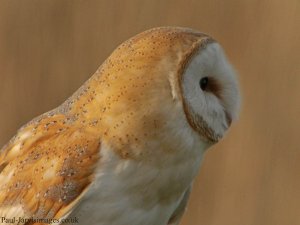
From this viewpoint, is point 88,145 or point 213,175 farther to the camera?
point 213,175

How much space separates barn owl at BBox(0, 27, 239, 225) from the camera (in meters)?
1.58

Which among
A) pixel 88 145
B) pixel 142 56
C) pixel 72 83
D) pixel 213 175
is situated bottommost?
pixel 213 175

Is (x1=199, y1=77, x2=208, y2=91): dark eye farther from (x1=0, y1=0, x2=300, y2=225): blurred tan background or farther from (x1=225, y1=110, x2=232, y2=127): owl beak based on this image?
(x1=0, y1=0, x2=300, y2=225): blurred tan background

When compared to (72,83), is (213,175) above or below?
below

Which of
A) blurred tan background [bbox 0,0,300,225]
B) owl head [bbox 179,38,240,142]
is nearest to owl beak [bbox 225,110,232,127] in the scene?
owl head [bbox 179,38,240,142]

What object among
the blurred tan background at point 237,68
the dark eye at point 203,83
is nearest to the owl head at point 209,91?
the dark eye at point 203,83

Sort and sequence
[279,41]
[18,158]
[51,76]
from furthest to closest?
[51,76], [279,41], [18,158]

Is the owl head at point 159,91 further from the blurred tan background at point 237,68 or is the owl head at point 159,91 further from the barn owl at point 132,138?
the blurred tan background at point 237,68

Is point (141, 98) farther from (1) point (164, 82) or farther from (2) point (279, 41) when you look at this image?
(2) point (279, 41)

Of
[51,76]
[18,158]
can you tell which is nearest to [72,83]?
[51,76]

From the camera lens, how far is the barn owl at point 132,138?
1.58 metres

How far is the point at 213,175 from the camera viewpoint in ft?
8.48

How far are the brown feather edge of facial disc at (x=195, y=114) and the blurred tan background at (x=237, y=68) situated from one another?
35.0 inches

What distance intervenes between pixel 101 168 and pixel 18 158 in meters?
0.18
